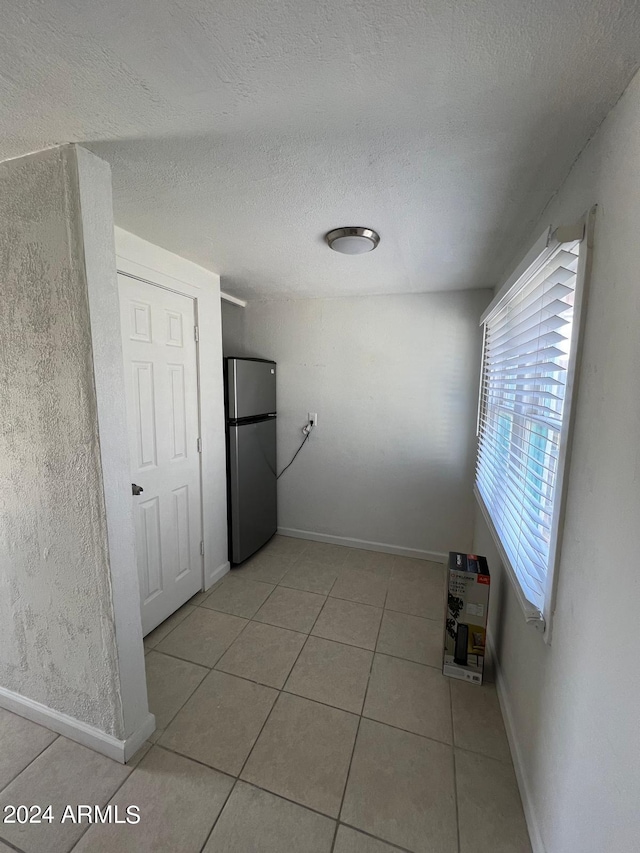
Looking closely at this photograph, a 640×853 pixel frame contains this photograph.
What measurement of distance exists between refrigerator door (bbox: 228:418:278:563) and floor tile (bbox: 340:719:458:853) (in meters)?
1.53

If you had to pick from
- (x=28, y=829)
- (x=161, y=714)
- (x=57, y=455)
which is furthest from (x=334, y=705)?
(x=57, y=455)

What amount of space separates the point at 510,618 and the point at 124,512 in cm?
170

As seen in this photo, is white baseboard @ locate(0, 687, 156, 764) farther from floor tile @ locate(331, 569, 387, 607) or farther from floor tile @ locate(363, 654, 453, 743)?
floor tile @ locate(331, 569, 387, 607)

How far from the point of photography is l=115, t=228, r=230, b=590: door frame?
6.27 ft

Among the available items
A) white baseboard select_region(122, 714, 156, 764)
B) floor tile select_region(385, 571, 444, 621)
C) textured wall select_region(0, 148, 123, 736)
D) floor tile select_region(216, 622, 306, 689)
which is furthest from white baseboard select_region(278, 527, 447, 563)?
textured wall select_region(0, 148, 123, 736)

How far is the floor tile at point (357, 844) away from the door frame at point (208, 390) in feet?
5.15

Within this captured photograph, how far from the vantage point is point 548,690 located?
1.05 meters

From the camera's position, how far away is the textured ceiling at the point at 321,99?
0.65 m

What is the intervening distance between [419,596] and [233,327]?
2.69 meters

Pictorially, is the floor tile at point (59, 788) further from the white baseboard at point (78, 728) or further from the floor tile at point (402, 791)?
the floor tile at point (402, 791)

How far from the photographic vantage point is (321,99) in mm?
842

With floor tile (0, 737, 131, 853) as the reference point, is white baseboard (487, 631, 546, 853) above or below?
above

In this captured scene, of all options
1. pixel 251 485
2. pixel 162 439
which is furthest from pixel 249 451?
pixel 162 439

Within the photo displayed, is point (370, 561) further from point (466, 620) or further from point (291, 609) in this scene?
point (466, 620)
